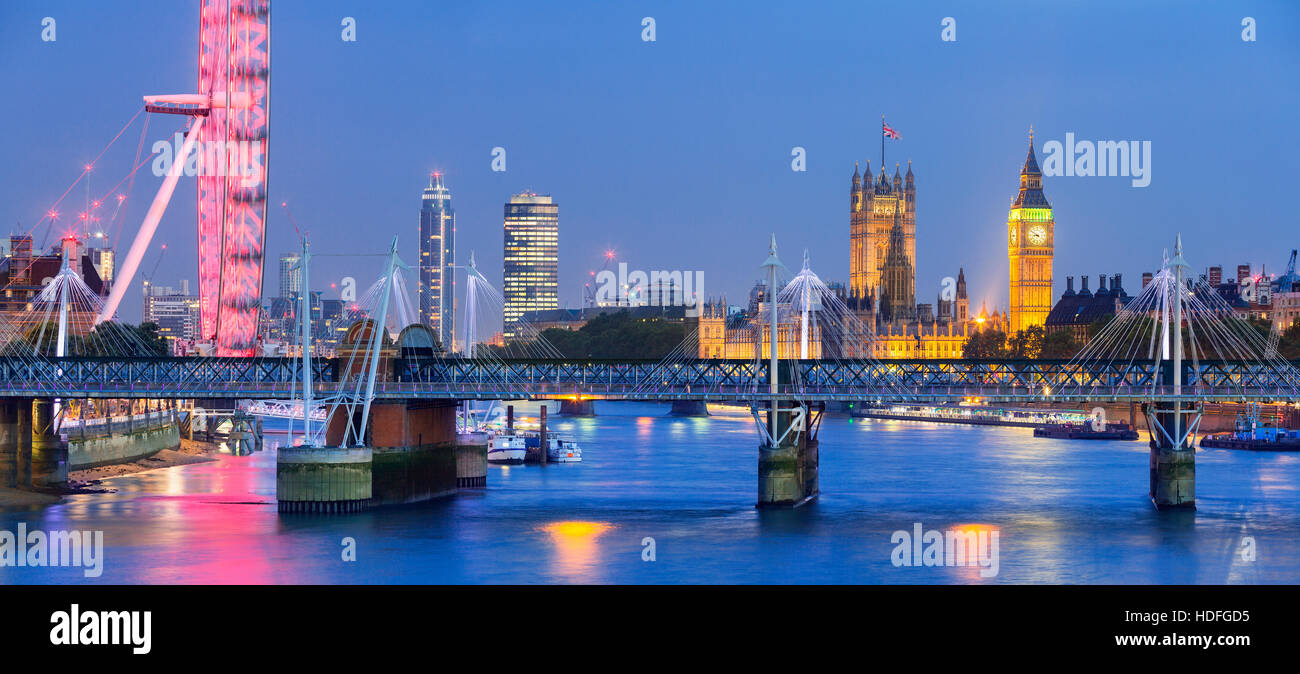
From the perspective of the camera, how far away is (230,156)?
88.4m

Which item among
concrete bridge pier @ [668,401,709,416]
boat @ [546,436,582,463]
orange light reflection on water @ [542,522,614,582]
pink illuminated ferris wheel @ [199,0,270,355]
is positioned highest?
pink illuminated ferris wheel @ [199,0,270,355]

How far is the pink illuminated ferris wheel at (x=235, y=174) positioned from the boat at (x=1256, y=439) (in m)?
55.5

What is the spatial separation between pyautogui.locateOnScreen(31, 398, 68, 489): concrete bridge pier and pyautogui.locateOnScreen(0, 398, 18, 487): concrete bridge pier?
1826mm

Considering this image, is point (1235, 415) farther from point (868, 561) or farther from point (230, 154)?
point (868, 561)

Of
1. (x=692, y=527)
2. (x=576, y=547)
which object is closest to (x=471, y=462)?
(x=692, y=527)

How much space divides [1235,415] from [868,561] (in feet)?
267

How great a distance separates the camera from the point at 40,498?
67.0 m

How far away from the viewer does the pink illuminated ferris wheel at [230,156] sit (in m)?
87.2

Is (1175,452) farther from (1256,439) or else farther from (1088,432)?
(1088,432)

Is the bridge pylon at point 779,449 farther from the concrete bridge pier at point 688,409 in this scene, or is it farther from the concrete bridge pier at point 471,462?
the concrete bridge pier at point 688,409

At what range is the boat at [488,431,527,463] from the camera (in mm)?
94500

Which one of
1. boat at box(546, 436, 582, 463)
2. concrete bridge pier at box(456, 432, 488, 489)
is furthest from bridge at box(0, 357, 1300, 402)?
boat at box(546, 436, 582, 463)

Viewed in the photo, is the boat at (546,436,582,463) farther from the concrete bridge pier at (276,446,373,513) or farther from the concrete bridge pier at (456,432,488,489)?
the concrete bridge pier at (276,446,373,513)
